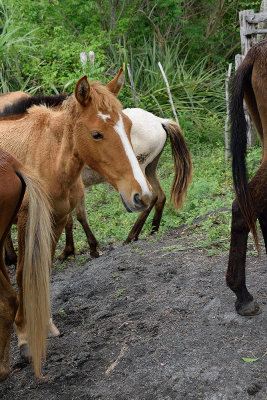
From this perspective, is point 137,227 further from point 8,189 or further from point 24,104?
point 8,189

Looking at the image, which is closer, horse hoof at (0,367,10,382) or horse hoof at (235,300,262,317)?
horse hoof at (0,367,10,382)

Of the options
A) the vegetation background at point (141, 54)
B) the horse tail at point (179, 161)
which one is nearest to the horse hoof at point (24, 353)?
the horse tail at point (179, 161)

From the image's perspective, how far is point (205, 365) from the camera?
281cm

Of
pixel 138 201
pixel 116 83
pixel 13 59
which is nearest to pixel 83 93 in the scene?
pixel 116 83

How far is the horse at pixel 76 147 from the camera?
3416 millimetres

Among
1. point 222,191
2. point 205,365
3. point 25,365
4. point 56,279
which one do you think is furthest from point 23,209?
point 222,191

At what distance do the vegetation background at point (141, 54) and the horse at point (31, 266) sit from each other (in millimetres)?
4401

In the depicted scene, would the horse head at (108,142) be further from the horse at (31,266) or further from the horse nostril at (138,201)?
the horse at (31,266)

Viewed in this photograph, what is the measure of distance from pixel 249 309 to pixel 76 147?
163 cm

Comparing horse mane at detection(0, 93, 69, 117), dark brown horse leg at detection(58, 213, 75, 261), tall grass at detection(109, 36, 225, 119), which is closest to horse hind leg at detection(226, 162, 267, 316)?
horse mane at detection(0, 93, 69, 117)

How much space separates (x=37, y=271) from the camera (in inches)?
117

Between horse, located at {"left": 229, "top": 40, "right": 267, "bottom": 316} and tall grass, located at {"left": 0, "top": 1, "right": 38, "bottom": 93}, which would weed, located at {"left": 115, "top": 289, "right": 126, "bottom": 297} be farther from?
tall grass, located at {"left": 0, "top": 1, "right": 38, "bottom": 93}

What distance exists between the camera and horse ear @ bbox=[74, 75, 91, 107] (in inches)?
135

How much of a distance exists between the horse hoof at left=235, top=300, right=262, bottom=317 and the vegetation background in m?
4.31
